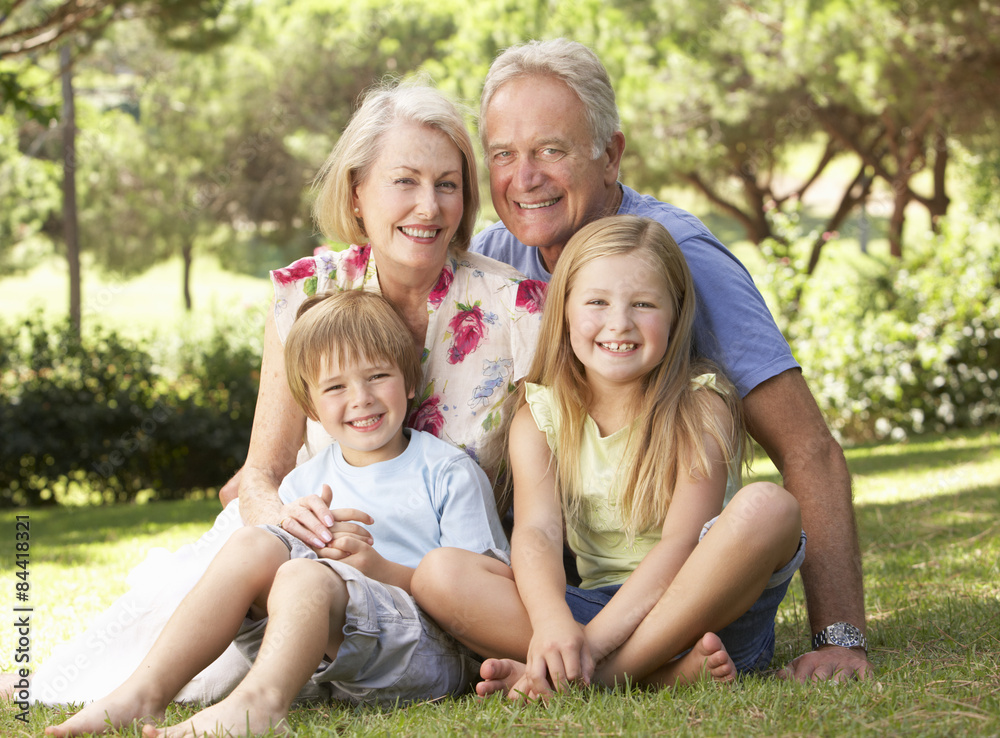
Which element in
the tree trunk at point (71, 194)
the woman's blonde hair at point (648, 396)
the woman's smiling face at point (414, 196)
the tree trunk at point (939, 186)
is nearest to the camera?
the woman's blonde hair at point (648, 396)

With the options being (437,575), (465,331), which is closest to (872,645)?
(437,575)

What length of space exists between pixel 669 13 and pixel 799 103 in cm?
222

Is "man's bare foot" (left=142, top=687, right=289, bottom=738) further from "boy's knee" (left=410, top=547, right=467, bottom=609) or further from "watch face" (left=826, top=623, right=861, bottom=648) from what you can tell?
"watch face" (left=826, top=623, right=861, bottom=648)

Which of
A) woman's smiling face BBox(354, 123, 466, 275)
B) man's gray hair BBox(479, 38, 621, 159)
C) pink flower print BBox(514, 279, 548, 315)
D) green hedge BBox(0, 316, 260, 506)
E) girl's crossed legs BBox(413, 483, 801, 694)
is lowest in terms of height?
green hedge BBox(0, 316, 260, 506)

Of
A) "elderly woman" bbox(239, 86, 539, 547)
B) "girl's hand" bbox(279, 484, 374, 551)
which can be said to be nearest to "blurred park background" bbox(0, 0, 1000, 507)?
"elderly woman" bbox(239, 86, 539, 547)

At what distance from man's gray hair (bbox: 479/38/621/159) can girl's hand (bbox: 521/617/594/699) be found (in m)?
1.45

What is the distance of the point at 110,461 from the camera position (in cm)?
781

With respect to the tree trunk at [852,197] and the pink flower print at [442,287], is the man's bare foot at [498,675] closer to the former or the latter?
the pink flower print at [442,287]

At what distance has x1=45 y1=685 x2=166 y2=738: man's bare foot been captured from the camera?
1905mm

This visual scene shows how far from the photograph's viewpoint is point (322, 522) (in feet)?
7.30

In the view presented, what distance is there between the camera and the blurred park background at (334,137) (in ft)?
26.3

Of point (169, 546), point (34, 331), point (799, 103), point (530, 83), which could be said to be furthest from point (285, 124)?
point (530, 83)

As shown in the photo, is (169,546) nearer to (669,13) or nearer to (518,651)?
(518,651)

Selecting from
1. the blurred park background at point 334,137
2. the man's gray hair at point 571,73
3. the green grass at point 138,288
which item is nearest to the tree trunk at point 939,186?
the blurred park background at point 334,137
